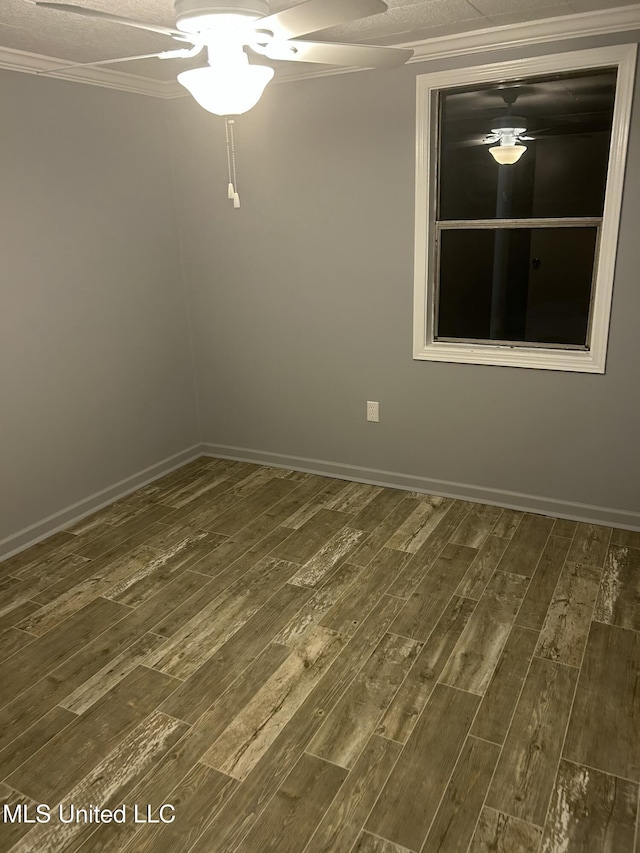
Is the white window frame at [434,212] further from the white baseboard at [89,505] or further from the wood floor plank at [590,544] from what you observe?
the white baseboard at [89,505]

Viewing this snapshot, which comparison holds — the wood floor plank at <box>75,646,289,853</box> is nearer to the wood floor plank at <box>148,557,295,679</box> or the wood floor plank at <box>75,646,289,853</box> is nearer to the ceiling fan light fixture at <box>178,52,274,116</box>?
the wood floor plank at <box>148,557,295,679</box>

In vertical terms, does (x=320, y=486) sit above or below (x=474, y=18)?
below

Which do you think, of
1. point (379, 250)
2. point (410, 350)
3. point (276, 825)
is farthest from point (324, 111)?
point (276, 825)

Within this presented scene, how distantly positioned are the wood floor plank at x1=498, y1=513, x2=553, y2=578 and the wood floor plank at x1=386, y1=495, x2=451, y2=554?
0.40m

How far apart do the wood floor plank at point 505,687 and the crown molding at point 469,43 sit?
2468 mm

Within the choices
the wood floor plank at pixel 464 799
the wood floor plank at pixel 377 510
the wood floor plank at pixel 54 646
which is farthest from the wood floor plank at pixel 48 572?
the wood floor plank at pixel 464 799

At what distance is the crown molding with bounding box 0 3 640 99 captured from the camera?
2.58 metres

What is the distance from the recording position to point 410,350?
344 centimetres

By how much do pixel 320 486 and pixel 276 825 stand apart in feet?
7.22

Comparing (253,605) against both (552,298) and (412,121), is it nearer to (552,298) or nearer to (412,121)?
(552,298)

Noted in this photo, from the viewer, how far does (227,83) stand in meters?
1.76

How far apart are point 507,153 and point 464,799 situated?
271cm

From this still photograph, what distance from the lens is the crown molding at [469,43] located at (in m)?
2.58

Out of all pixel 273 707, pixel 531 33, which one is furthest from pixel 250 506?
pixel 531 33
